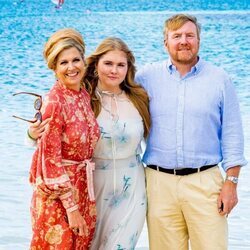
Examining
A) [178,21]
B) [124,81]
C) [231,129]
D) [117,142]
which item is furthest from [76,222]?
[178,21]

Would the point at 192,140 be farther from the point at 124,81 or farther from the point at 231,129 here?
the point at 124,81

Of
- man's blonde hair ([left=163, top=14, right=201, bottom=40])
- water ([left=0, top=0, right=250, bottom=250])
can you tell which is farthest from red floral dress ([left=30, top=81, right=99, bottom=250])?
→ water ([left=0, top=0, right=250, bottom=250])

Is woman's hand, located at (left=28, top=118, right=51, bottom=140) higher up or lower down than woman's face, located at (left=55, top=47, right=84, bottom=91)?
lower down

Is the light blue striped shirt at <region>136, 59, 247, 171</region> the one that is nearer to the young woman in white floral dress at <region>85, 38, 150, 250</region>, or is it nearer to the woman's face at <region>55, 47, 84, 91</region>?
the young woman in white floral dress at <region>85, 38, 150, 250</region>

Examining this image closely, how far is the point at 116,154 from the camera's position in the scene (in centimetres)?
321

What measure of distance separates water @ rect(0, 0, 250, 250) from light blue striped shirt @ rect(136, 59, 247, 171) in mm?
1456

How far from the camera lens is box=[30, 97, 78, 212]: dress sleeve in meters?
2.98

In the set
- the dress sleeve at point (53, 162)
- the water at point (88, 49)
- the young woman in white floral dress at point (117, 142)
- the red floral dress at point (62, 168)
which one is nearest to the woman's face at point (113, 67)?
the young woman in white floral dress at point (117, 142)

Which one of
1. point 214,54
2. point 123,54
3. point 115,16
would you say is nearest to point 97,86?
point 123,54

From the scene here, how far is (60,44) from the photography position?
119 inches

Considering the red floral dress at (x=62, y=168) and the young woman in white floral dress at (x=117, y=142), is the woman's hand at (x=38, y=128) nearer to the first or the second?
the red floral dress at (x=62, y=168)

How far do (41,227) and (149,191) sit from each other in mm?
494

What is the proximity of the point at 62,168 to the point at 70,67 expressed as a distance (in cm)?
36

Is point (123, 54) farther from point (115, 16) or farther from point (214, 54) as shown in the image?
point (115, 16)
